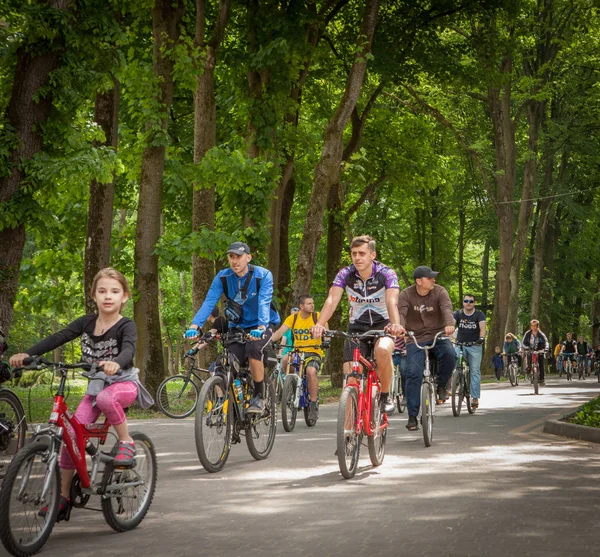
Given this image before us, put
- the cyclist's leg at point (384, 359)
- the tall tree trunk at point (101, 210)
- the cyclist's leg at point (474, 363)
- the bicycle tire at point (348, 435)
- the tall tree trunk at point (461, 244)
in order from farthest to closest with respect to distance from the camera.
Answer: the tall tree trunk at point (461, 244) → the tall tree trunk at point (101, 210) → the cyclist's leg at point (474, 363) → the cyclist's leg at point (384, 359) → the bicycle tire at point (348, 435)

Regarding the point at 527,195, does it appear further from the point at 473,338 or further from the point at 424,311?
the point at 424,311

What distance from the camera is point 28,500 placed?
19.9ft

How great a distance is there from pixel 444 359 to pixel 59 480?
8.05m

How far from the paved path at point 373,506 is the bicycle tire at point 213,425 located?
17 centimetres

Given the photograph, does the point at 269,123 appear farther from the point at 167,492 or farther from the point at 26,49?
the point at 167,492

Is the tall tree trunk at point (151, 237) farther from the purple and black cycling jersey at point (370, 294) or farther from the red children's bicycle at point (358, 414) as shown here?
the red children's bicycle at point (358, 414)

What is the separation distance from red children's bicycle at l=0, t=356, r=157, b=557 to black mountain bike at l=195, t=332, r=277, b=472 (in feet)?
7.88

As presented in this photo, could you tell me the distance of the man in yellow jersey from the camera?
586 inches

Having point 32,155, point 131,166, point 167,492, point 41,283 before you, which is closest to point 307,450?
point 167,492

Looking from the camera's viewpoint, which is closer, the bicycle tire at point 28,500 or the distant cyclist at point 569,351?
the bicycle tire at point 28,500

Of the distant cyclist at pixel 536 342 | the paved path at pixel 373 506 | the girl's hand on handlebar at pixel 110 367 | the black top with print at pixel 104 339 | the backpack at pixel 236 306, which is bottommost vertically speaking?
the paved path at pixel 373 506

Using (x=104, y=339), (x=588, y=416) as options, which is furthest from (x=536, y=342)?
(x=104, y=339)

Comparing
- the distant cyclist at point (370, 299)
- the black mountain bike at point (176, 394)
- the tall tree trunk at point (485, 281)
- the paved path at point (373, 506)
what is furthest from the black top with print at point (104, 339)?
the tall tree trunk at point (485, 281)

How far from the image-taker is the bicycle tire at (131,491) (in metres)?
6.74
